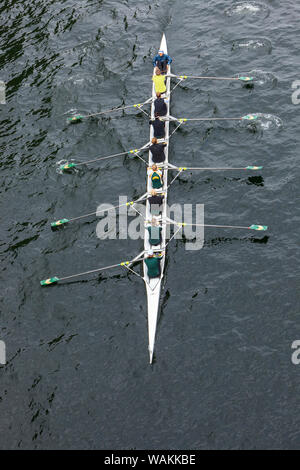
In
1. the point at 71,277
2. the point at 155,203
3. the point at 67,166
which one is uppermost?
the point at 67,166

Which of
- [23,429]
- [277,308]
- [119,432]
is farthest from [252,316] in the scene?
[23,429]

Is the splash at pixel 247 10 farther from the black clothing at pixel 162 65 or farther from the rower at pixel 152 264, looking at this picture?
the rower at pixel 152 264

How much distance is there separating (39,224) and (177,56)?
62.0ft

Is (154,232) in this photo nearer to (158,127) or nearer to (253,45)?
(158,127)

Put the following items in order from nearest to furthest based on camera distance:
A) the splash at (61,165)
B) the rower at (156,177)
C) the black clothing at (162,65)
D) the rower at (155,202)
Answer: the rower at (155,202), the rower at (156,177), the splash at (61,165), the black clothing at (162,65)

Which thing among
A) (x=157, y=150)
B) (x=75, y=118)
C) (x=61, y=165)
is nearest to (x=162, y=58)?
(x=75, y=118)

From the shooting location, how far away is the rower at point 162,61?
32812mm

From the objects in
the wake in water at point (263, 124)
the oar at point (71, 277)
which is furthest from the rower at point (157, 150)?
the oar at point (71, 277)

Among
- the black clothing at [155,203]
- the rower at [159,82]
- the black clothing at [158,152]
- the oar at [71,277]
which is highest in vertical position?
the rower at [159,82]

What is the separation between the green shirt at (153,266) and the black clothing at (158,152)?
25.9 feet

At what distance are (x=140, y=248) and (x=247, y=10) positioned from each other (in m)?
25.7

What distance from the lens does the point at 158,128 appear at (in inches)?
1133

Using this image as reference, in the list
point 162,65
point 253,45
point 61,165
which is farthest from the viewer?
point 253,45
